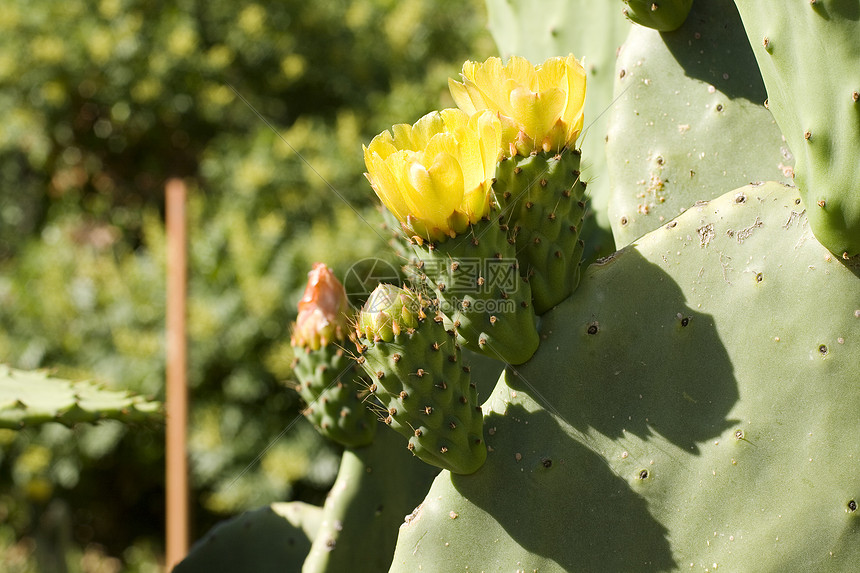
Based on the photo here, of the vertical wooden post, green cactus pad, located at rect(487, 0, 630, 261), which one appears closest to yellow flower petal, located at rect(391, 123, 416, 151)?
green cactus pad, located at rect(487, 0, 630, 261)

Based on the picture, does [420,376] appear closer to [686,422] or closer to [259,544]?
[686,422]

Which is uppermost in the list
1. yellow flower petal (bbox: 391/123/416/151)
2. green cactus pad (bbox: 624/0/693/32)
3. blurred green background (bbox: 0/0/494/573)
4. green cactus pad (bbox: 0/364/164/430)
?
yellow flower petal (bbox: 391/123/416/151)

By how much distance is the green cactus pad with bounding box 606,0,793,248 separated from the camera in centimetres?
126

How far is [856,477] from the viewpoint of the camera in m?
0.93

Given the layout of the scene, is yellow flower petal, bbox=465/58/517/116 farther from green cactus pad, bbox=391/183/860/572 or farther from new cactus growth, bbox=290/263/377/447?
new cactus growth, bbox=290/263/377/447

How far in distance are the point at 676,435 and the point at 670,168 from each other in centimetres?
50

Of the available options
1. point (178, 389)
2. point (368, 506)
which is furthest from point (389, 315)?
point (178, 389)

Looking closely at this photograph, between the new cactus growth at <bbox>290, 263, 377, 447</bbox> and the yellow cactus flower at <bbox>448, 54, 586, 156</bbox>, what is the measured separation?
1.61 ft

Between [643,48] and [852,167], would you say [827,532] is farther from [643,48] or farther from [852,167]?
[643,48]

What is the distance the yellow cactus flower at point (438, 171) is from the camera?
88cm

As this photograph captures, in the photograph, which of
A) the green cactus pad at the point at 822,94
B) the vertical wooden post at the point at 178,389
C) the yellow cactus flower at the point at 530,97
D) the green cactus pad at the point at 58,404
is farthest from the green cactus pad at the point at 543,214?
the vertical wooden post at the point at 178,389

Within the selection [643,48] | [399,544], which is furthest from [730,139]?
[399,544]

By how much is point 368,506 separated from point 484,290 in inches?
24.7

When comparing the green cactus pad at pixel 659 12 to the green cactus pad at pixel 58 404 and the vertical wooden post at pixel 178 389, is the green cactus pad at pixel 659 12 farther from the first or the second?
the vertical wooden post at pixel 178 389
